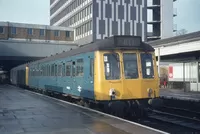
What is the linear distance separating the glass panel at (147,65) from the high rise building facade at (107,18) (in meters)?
58.6

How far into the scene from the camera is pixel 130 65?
13680mm

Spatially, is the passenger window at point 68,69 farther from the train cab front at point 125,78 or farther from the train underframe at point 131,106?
the train cab front at point 125,78

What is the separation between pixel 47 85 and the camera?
23109 millimetres

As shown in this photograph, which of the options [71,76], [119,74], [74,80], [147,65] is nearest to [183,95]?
[71,76]

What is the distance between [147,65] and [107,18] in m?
62.6

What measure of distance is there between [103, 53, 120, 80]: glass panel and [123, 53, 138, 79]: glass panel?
0.35 meters

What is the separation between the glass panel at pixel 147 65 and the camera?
1386 cm

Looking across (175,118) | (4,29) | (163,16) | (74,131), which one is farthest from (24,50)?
(74,131)

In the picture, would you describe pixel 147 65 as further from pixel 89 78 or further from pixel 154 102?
pixel 89 78

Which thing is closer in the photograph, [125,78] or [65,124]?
[65,124]

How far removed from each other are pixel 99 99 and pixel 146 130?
158 inches

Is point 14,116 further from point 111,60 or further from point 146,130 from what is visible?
point 146,130

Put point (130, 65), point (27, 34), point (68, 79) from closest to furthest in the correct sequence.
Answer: point (130, 65)
point (68, 79)
point (27, 34)

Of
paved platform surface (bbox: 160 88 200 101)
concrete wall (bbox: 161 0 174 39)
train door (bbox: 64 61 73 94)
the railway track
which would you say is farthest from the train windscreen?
concrete wall (bbox: 161 0 174 39)
